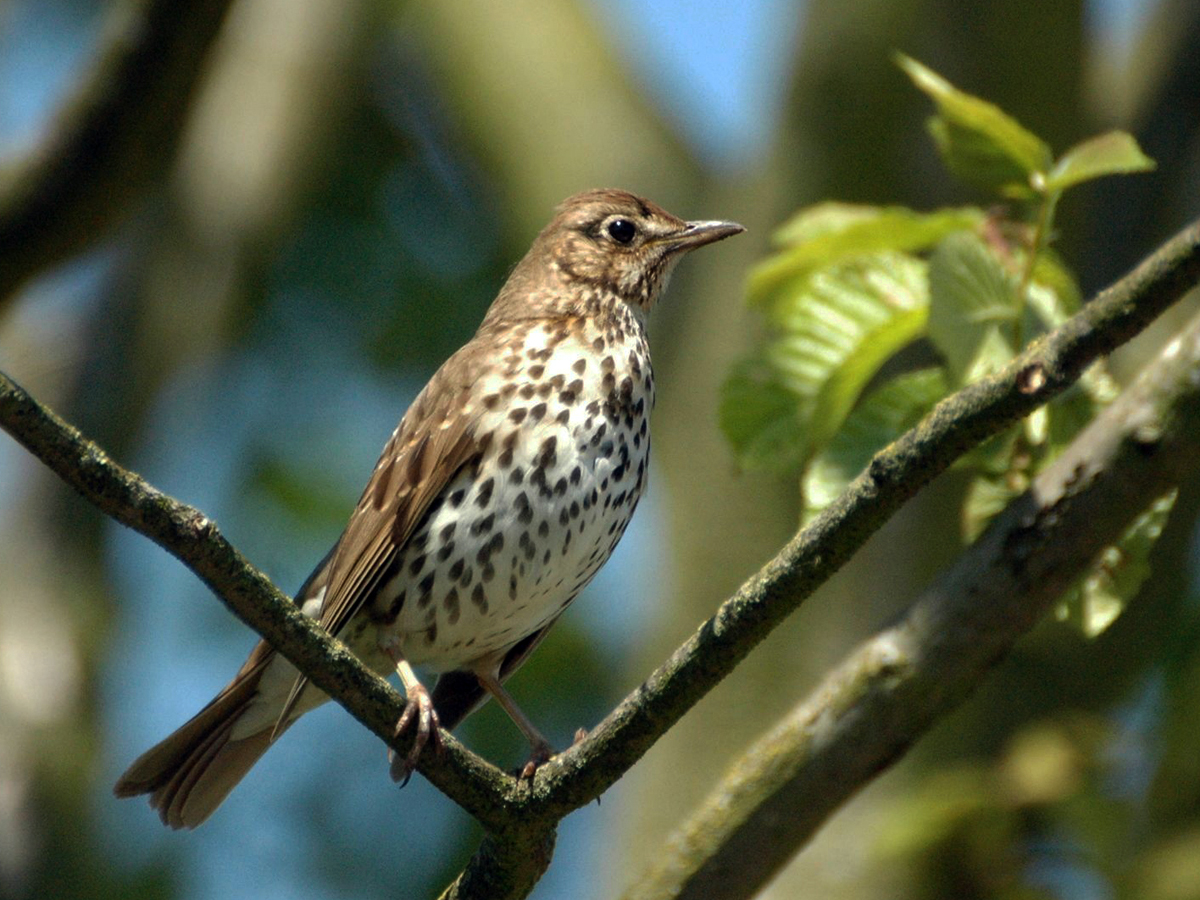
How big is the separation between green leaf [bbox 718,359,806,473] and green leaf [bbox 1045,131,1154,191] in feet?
3.15

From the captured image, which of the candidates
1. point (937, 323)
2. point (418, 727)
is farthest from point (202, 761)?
point (937, 323)

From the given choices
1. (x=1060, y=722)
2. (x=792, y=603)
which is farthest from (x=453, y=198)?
(x=792, y=603)

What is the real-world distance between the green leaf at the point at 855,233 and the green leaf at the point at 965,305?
30 centimetres

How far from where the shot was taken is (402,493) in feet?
16.1

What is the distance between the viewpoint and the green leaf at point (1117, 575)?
402cm

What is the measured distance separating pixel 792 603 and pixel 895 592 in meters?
2.86

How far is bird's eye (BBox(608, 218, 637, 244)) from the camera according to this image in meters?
5.92

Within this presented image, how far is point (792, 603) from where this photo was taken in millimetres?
3260

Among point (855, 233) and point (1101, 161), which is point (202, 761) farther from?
point (1101, 161)

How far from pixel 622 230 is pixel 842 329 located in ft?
5.63

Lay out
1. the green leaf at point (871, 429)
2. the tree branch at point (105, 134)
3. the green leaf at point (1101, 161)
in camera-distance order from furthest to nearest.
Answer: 1. the tree branch at point (105, 134)
2. the green leaf at point (871, 429)
3. the green leaf at point (1101, 161)

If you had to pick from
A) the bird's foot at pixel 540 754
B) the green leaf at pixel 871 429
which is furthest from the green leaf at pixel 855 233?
the bird's foot at pixel 540 754

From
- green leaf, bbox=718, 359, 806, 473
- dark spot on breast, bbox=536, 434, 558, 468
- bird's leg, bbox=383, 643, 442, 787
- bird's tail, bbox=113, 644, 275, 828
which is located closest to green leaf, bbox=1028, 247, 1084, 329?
green leaf, bbox=718, 359, 806, 473

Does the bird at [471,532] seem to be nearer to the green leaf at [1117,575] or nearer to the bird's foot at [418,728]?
the bird's foot at [418,728]
